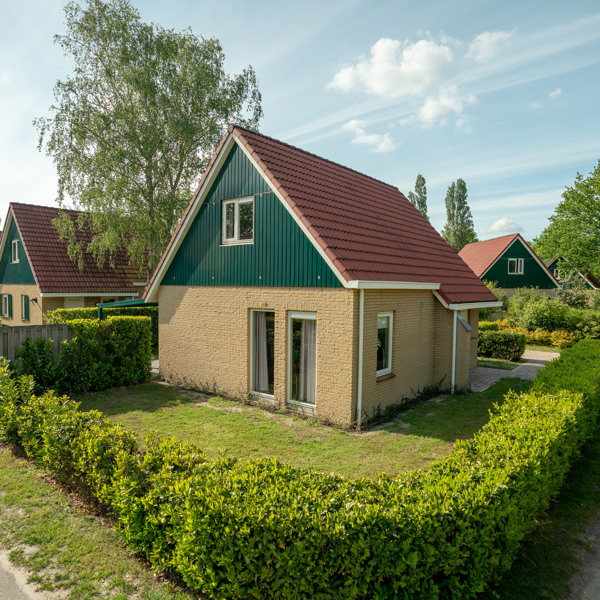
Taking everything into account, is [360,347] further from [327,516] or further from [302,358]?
[327,516]

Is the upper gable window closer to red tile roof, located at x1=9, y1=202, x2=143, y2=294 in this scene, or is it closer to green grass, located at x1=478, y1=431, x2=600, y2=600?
green grass, located at x1=478, y1=431, x2=600, y2=600

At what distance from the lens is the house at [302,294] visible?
9664 mm

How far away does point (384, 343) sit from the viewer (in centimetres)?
1084

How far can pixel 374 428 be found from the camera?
9.51 m

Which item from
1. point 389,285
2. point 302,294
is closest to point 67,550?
point 302,294

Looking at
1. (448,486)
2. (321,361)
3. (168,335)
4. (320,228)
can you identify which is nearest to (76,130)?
(168,335)

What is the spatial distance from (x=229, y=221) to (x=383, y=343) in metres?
5.39

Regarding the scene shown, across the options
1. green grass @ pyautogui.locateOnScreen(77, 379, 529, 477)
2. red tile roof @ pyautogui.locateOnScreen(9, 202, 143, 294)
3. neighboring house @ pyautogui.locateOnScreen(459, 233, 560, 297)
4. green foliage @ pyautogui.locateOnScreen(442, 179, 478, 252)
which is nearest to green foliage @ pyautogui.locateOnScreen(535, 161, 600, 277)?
neighboring house @ pyautogui.locateOnScreen(459, 233, 560, 297)

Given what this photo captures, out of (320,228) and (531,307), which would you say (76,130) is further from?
(531,307)

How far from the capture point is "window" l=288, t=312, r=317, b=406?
10281 mm

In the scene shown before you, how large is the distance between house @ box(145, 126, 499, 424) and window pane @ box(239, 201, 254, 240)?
0.04m

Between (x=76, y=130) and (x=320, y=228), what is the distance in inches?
637

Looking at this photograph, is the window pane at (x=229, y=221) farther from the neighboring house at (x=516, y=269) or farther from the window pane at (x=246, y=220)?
the neighboring house at (x=516, y=269)

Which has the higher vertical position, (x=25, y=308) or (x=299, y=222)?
(x=299, y=222)
